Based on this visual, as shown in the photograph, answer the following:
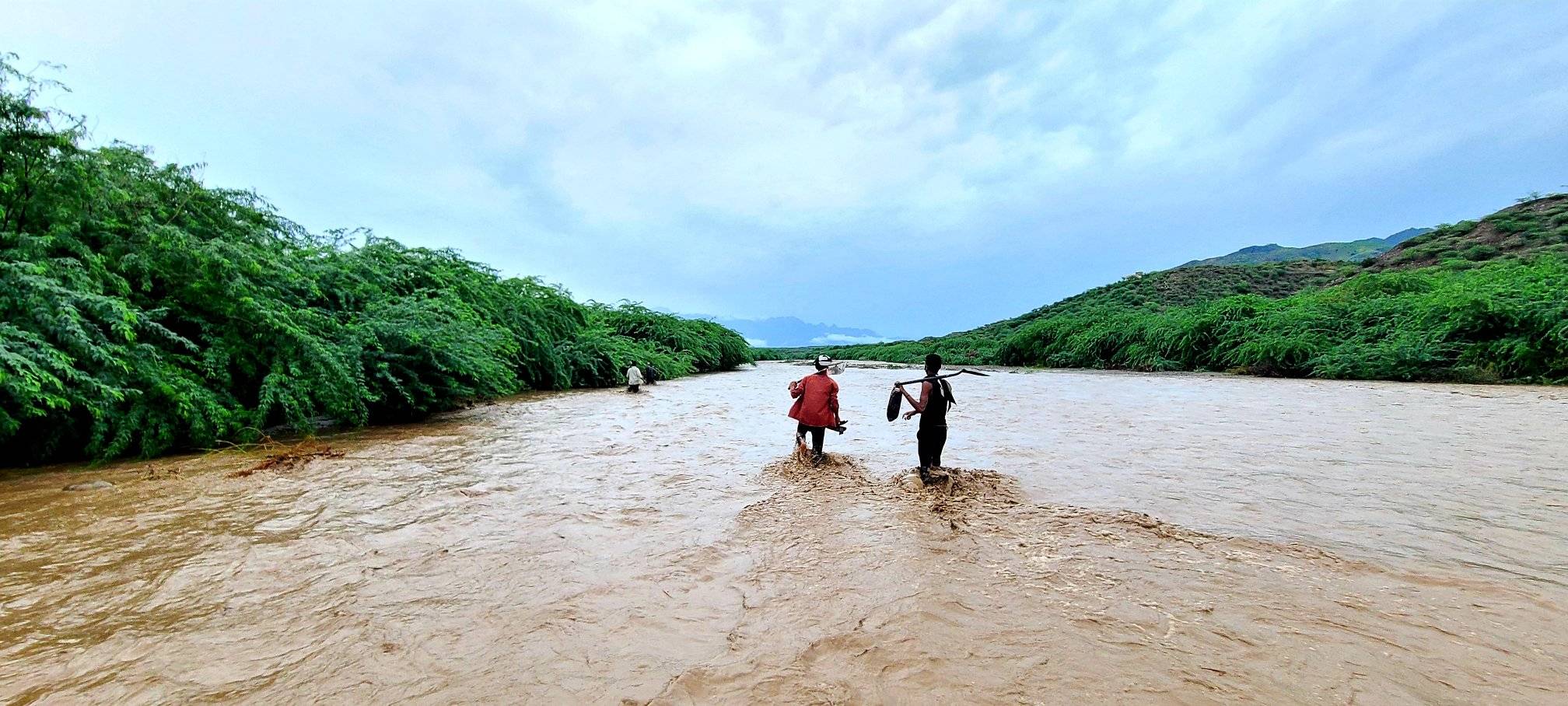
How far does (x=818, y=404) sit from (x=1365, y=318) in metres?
20.4

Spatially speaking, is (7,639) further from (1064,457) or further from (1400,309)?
(1400,309)

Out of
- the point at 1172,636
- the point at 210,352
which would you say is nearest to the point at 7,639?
the point at 1172,636

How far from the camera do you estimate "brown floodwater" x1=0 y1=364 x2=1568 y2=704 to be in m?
2.43

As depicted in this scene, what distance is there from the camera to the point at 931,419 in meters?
6.02

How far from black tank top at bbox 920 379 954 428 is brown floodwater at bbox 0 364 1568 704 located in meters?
0.65

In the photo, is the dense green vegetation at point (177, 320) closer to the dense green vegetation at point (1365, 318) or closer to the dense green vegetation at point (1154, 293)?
the dense green vegetation at point (1365, 318)

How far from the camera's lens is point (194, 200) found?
8812 mm

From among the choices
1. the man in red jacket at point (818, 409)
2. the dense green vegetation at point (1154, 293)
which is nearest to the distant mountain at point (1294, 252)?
the dense green vegetation at point (1154, 293)

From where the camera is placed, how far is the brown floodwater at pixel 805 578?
7.97ft

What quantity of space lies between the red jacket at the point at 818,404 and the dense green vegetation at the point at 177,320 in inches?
245

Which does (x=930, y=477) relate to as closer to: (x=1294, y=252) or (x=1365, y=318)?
(x=1365, y=318)

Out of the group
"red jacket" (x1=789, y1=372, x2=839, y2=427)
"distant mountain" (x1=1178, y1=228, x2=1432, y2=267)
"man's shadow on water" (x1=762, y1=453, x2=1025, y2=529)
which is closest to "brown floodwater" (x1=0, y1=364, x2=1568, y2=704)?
"man's shadow on water" (x1=762, y1=453, x2=1025, y2=529)

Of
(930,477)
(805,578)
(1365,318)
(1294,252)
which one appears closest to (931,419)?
(930,477)

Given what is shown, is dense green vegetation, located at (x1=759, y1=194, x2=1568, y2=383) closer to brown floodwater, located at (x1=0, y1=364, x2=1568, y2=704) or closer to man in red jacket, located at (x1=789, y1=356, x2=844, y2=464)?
brown floodwater, located at (x1=0, y1=364, x2=1568, y2=704)
